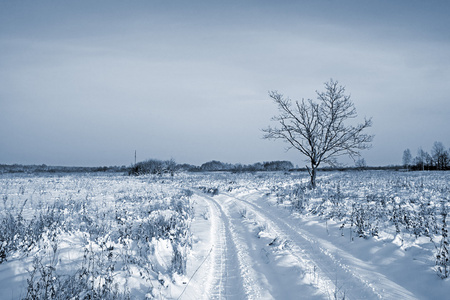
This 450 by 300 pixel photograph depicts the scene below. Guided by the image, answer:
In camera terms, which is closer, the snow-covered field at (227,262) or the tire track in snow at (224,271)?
the snow-covered field at (227,262)

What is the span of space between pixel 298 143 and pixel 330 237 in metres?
13.2

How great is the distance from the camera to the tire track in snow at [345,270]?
4.40m

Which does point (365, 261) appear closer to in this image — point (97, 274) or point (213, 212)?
point (97, 274)

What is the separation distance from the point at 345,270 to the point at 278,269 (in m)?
1.36

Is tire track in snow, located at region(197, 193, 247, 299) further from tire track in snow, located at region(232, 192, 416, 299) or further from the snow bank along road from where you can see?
tire track in snow, located at region(232, 192, 416, 299)

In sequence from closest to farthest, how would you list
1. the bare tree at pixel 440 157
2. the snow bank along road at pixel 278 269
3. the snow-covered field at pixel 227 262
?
1. the snow-covered field at pixel 227 262
2. the snow bank along road at pixel 278 269
3. the bare tree at pixel 440 157

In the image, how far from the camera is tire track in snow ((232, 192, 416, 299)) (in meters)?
4.40

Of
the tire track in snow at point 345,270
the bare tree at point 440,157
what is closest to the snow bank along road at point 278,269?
the tire track in snow at point 345,270

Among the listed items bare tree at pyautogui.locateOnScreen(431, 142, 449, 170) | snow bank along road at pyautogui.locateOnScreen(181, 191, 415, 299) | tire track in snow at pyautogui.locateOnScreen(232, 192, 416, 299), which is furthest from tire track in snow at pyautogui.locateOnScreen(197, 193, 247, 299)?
bare tree at pyautogui.locateOnScreen(431, 142, 449, 170)

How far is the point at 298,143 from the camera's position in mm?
20406

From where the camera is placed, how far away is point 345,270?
17.5ft

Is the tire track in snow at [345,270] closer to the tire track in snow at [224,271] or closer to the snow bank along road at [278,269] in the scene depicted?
the snow bank along road at [278,269]

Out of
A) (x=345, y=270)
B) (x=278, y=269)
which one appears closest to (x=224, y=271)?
(x=278, y=269)

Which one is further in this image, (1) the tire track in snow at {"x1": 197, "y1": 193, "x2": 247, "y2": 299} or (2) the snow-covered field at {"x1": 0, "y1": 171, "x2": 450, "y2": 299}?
(1) the tire track in snow at {"x1": 197, "y1": 193, "x2": 247, "y2": 299}
